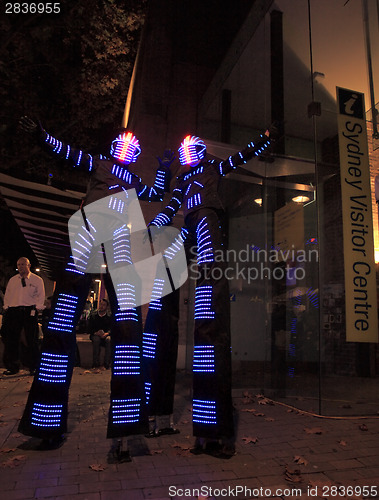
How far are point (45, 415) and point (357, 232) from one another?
3906 mm

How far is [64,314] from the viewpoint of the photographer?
3.05 m

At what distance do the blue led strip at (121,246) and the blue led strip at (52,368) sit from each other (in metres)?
0.93

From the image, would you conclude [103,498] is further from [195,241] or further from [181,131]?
[181,131]

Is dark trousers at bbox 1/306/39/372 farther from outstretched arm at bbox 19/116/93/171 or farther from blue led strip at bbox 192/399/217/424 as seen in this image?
blue led strip at bbox 192/399/217/424

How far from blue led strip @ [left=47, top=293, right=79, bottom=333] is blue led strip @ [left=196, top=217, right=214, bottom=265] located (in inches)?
46.4

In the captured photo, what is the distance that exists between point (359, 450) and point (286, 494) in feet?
3.94

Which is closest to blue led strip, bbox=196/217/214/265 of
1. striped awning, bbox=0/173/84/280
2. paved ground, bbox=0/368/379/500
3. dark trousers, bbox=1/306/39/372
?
paved ground, bbox=0/368/379/500

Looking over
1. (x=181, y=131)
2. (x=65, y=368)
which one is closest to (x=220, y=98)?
(x=181, y=131)

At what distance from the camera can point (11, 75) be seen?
11.6 m

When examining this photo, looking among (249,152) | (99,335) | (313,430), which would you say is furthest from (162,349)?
(99,335)

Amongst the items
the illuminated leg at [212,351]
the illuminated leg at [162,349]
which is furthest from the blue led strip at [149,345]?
the illuminated leg at [212,351]

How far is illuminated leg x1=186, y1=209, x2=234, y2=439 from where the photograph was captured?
2889 mm

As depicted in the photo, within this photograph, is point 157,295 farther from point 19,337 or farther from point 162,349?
point 19,337

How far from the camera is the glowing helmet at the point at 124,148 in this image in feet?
11.7
